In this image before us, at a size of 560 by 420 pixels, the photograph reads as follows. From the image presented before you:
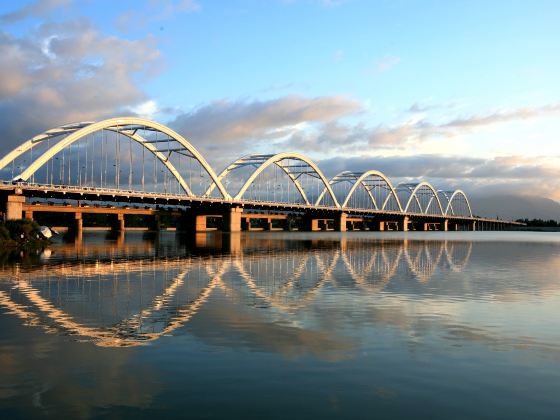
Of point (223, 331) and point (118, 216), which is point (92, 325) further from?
point (118, 216)

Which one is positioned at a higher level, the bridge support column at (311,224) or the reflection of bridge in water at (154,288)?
the bridge support column at (311,224)

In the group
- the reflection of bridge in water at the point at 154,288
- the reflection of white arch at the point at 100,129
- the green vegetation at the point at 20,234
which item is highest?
the reflection of white arch at the point at 100,129

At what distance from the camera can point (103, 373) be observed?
31.3 feet

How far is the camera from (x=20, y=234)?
4853cm

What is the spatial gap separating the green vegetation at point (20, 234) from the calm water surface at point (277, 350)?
26.5 m

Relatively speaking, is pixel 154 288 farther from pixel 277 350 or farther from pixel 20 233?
pixel 20 233

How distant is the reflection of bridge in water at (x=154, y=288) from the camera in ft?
45.8

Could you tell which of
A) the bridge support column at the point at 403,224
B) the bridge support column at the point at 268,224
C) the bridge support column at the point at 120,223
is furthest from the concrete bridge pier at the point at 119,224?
the bridge support column at the point at 403,224

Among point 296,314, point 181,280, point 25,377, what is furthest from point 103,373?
point 181,280

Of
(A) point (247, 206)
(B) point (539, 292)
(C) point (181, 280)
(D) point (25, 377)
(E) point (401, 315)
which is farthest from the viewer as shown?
(A) point (247, 206)

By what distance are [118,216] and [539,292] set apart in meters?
116

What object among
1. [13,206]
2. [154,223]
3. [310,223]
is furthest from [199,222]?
[13,206]

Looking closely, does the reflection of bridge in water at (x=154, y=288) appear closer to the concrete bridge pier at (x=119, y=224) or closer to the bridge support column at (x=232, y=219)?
the bridge support column at (x=232, y=219)

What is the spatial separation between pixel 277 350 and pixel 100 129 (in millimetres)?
76151
